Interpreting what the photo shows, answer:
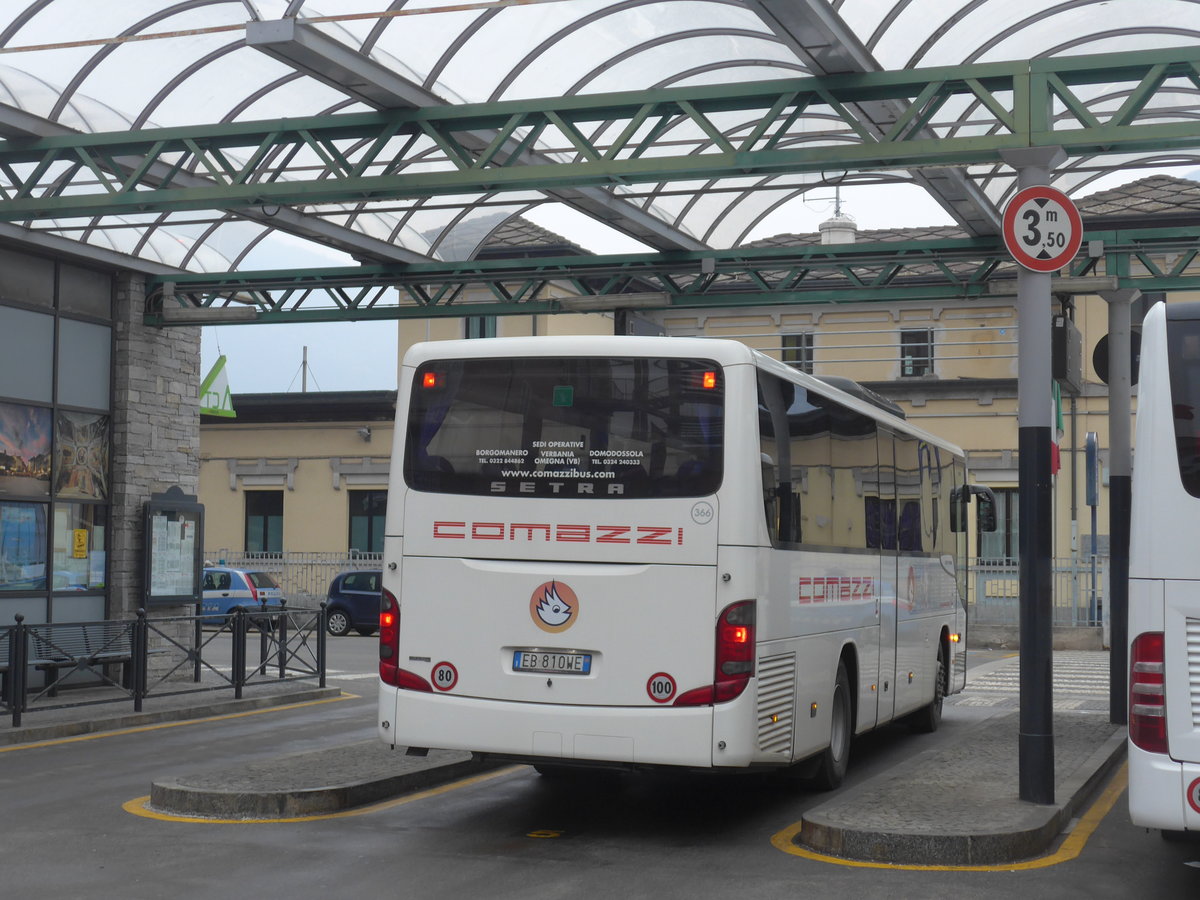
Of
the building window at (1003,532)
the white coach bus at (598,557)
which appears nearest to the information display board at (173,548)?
the white coach bus at (598,557)

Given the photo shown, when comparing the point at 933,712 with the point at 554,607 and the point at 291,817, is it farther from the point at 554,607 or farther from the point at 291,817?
the point at 291,817

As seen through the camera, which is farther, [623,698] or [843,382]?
[843,382]

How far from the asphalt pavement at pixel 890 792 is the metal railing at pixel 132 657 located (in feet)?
2.83

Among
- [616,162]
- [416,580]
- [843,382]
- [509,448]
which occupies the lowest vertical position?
[416,580]

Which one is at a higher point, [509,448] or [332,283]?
[332,283]

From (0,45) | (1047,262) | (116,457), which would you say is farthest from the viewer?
(116,457)

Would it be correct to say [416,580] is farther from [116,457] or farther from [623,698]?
[116,457]

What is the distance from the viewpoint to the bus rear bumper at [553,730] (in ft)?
29.3

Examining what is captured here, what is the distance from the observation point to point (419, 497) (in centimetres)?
964

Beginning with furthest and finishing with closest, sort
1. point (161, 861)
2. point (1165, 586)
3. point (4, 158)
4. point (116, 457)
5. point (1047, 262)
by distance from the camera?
1. point (116, 457)
2. point (4, 158)
3. point (1047, 262)
4. point (161, 861)
5. point (1165, 586)

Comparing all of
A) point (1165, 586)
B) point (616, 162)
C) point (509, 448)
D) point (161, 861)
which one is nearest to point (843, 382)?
point (616, 162)

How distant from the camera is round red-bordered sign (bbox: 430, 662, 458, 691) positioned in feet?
30.8

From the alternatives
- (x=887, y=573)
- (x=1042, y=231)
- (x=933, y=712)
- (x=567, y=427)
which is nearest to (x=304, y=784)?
(x=567, y=427)

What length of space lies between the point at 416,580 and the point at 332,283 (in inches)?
415
